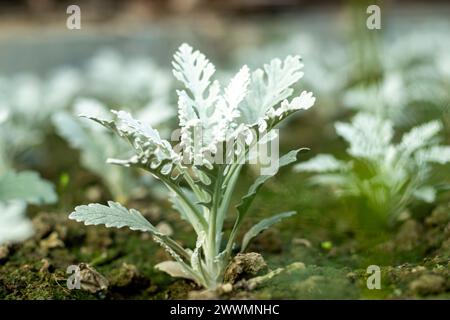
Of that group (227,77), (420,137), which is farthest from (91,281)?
(227,77)

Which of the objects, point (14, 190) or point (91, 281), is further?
point (14, 190)

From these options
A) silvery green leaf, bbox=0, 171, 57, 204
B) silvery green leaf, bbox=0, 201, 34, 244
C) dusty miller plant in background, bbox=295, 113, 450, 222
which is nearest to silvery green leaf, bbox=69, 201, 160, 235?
silvery green leaf, bbox=0, 201, 34, 244

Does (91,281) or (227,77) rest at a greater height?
(227,77)

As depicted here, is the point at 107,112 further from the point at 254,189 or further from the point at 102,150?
the point at 254,189

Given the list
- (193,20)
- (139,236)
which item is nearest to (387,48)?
(193,20)

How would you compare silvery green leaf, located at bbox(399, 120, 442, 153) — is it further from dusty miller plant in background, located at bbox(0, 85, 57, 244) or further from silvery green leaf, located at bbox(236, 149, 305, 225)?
dusty miller plant in background, located at bbox(0, 85, 57, 244)

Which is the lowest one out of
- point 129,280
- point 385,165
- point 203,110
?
point 129,280

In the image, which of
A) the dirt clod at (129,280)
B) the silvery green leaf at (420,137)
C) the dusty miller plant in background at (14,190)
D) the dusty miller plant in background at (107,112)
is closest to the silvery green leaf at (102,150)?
the dusty miller plant in background at (107,112)
